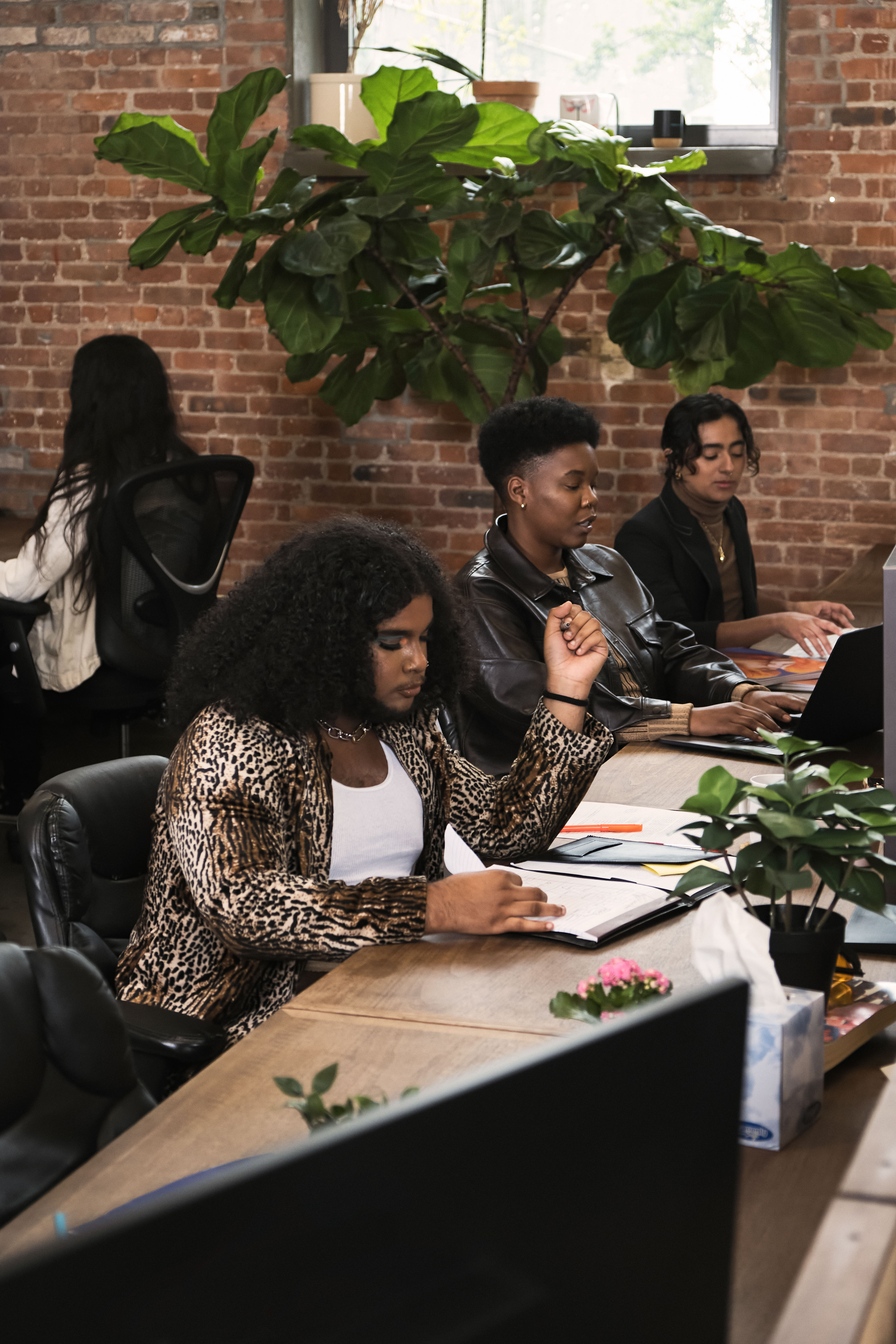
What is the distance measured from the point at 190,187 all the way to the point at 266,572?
262 cm

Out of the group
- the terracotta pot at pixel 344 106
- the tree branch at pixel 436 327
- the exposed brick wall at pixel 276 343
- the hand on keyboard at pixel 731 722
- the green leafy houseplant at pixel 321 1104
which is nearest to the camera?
the green leafy houseplant at pixel 321 1104

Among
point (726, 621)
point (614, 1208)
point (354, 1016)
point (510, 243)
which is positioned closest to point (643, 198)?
point (510, 243)

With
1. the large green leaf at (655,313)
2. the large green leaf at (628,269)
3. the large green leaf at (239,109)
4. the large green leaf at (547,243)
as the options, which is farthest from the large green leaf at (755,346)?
the large green leaf at (239,109)

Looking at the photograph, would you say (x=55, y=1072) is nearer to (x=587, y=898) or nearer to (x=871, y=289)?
(x=587, y=898)

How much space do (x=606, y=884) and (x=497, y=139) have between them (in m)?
2.98

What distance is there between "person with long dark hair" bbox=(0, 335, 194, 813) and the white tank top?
213 centimetres

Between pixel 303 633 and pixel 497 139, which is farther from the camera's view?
pixel 497 139

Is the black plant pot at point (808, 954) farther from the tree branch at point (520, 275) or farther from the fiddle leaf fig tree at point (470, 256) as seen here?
the tree branch at point (520, 275)

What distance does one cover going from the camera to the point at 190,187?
A: 411 cm

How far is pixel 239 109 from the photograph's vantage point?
3.96 metres

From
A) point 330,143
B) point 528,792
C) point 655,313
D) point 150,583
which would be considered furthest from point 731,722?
point 330,143

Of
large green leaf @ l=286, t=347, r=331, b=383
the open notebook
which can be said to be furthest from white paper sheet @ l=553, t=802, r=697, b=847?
large green leaf @ l=286, t=347, r=331, b=383

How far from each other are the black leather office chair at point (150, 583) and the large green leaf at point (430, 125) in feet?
3.26

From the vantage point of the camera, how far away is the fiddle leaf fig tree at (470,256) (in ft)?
12.9
